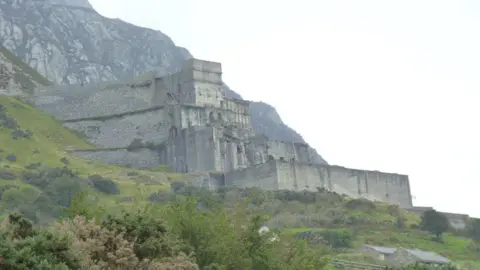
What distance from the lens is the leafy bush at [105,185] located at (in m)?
80.8

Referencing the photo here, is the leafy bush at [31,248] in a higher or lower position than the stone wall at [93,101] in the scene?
lower

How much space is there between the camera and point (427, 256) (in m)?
61.9

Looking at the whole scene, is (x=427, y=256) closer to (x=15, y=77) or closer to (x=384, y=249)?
(x=384, y=249)

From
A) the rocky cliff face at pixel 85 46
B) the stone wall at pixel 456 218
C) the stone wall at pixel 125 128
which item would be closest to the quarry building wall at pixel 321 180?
the stone wall at pixel 456 218

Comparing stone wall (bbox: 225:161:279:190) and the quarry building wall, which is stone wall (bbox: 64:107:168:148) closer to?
the quarry building wall

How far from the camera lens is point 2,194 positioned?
7512 cm

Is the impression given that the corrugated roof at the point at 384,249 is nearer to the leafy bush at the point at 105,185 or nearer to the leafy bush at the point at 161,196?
the leafy bush at the point at 161,196

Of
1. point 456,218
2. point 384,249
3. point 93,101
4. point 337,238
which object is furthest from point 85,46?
point 384,249

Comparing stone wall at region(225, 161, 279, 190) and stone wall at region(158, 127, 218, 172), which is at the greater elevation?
stone wall at region(158, 127, 218, 172)

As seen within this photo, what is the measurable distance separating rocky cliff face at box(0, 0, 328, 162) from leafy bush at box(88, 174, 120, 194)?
70.8 metres

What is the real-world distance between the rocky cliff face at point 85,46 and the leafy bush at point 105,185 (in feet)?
232

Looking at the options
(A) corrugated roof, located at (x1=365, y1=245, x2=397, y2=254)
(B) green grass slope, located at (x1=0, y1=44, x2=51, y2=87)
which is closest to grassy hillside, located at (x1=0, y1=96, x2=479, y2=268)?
(A) corrugated roof, located at (x1=365, y1=245, x2=397, y2=254)

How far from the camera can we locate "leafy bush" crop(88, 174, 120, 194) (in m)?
80.8

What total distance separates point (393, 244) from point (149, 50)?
386 ft
